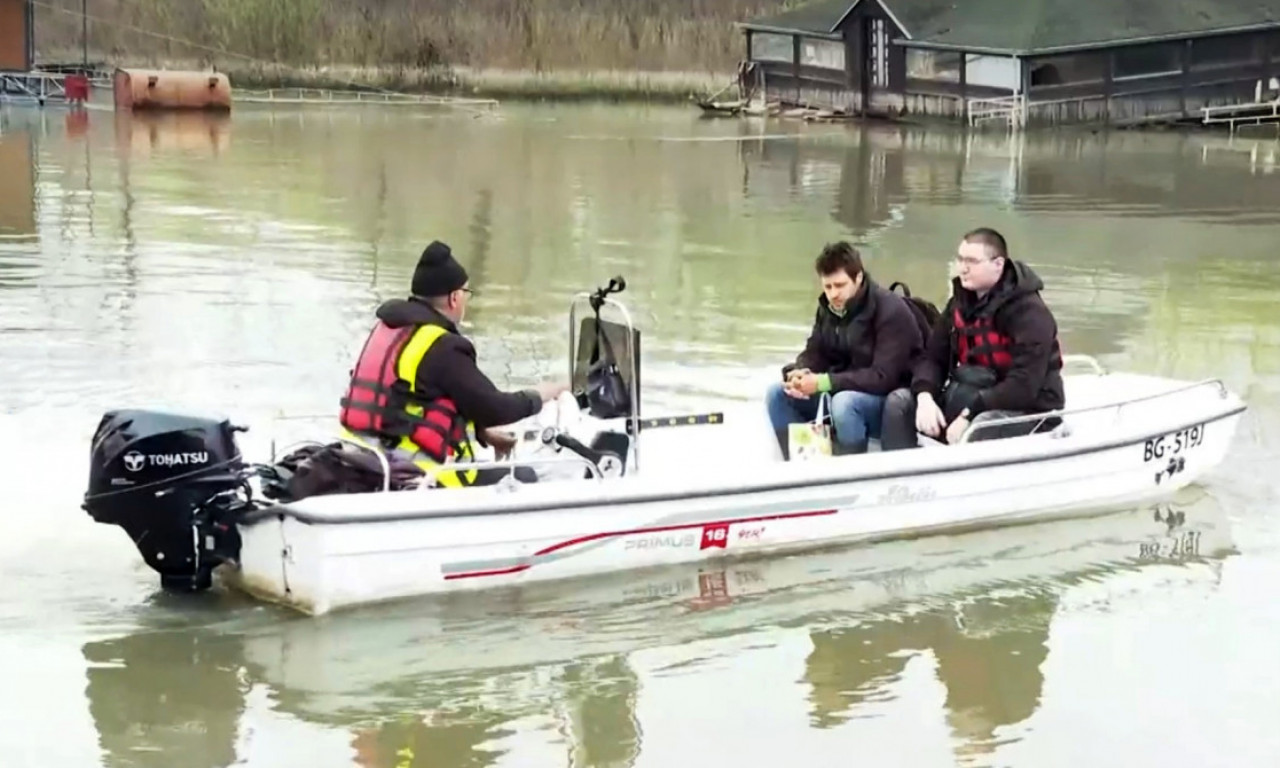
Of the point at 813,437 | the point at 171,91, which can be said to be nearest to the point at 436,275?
the point at 813,437

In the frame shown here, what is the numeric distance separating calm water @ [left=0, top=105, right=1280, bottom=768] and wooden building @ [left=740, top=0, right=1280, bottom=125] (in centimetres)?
1620

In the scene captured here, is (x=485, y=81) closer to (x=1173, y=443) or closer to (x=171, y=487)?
(x=1173, y=443)

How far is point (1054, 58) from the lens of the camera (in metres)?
38.8

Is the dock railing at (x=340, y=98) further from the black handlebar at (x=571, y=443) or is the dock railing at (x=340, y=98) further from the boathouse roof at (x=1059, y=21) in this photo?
the black handlebar at (x=571, y=443)

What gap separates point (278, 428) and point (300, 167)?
17.1 m

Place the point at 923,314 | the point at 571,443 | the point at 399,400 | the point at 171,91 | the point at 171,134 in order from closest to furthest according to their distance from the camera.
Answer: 1. the point at 399,400
2. the point at 571,443
3. the point at 923,314
4. the point at 171,134
5. the point at 171,91

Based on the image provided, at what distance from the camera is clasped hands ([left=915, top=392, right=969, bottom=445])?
305 inches

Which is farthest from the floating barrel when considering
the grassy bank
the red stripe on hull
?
the red stripe on hull

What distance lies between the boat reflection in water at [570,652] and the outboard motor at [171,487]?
0.27m

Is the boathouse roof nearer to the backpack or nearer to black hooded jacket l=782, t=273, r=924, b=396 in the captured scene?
the backpack

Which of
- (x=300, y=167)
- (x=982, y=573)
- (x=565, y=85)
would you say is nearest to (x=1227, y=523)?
(x=982, y=573)

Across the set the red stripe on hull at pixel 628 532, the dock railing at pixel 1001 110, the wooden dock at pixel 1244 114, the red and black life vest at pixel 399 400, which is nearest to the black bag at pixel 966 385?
the red stripe on hull at pixel 628 532

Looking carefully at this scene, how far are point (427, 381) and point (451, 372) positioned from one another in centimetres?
10

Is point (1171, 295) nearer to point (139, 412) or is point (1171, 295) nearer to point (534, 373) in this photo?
point (534, 373)
